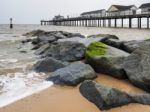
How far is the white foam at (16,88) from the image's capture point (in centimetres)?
574

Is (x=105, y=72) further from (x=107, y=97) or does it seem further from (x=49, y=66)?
(x=107, y=97)

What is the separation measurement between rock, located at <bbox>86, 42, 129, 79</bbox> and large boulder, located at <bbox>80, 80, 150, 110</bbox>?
1411mm

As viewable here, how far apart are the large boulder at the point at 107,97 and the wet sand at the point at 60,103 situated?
0.09m

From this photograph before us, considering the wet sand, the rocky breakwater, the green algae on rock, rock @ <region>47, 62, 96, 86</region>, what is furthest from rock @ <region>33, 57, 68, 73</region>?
the wet sand

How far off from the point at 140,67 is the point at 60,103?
6.48 ft

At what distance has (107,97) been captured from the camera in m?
5.04

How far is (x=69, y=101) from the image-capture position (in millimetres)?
5547

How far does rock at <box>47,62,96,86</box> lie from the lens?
20.7ft

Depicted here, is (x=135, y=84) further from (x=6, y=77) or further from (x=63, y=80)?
(x=6, y=77)

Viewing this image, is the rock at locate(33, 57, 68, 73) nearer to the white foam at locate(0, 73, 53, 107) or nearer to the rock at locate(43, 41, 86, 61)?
the white foam at locate(0, 73, 53, 107)

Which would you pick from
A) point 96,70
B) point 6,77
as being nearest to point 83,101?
point 96,70

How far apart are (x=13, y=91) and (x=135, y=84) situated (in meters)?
2.62

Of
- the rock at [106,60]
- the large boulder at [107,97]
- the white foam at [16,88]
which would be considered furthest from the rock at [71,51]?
the large boulder at [107,97]

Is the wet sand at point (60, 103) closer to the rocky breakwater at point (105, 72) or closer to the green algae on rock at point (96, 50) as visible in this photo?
the rocky breakwater at point (105, 72)
